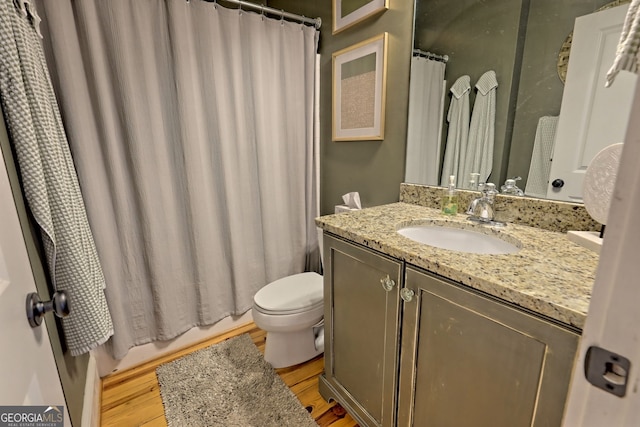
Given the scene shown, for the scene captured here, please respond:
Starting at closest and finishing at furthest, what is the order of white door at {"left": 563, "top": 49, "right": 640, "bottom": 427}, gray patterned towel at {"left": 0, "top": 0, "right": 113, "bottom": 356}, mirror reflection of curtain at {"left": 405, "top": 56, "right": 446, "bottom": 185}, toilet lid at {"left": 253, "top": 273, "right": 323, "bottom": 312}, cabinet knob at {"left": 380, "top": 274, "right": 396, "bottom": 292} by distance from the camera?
white door at {"left": 563, "top": 49, "right": 640, "bottom": 427}, gray patterned towel at {"left": 0, "top": 0, "right": 113, "bottom": 356}, cabinet knob at {"left": 380, "top": 274, "right": 396, "bottom": 292}, mirror reflection of curtain at {"left": 405, "top": 56, "right": 446, "bottom": 185}, toilet lid at {"left": 253, "top": 273, "right": 323, "bottom": 312}

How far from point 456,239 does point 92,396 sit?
69.4 inches

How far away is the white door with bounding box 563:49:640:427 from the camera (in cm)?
31

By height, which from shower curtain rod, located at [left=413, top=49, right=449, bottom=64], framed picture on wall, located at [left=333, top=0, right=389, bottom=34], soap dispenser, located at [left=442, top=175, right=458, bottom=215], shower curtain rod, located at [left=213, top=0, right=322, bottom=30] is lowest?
soap dispenser, located at [left=442, top=175, right=458, bottom=215]

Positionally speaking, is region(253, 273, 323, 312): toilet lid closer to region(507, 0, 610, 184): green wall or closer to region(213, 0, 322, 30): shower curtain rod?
region(507, 0, 610, 184): green wall

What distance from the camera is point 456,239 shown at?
1.24 metres

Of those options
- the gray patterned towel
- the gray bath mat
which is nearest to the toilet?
the gray bath mat

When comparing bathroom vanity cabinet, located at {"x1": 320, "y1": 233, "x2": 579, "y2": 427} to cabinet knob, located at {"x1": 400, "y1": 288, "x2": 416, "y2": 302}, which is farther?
cabinet knob, located at {"x1": 400, "y1": 288, "x2": 416, "y2": 302}

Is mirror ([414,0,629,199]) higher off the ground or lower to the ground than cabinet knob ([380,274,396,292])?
higher

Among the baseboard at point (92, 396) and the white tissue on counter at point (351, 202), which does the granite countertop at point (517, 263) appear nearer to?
the white tissue on counter at point (351, 202)

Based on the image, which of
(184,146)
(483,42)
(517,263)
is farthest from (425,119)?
(184,146)

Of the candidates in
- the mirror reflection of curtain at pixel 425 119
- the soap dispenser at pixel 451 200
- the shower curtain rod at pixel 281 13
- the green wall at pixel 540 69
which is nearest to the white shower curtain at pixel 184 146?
the shower curtain rod at pixel 281 13

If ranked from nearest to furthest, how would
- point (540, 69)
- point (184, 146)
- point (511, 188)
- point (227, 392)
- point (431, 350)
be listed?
point (431, 350) → point (540, 69) → point (511, 188) → point (227, 392) → point (184, 146)

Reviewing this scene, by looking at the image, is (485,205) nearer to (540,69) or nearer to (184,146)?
(540,69)

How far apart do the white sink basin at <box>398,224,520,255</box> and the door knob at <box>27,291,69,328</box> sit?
1.10 meters
